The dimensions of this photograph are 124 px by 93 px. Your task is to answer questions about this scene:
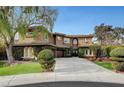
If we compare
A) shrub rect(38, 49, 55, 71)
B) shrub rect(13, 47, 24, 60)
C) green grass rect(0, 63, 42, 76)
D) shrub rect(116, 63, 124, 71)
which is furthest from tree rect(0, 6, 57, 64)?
shrub rect(116, 63, 124, 71)

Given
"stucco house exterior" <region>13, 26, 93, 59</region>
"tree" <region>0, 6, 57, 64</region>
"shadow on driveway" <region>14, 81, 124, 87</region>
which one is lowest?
"shadow on driveway" <region>14, 81, 124, 87</region>

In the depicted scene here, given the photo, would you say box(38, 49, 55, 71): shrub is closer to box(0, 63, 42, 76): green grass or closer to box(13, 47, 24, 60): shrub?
box(0, 63, 42, 76): green grass

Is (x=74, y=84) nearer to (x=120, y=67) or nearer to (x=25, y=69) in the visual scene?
(x=25, y=69)

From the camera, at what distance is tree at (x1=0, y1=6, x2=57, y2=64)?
17.8 metres

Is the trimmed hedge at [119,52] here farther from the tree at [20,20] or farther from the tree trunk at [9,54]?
the tree trunk at [9,54]

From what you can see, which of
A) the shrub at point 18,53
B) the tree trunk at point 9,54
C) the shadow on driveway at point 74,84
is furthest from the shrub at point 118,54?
the tree trunk at point 9,54

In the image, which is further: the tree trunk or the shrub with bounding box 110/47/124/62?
the tree trunk

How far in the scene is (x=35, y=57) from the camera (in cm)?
1584

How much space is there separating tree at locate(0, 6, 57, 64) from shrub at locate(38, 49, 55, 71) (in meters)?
3.43

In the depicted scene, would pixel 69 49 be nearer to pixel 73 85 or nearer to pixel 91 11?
pixel 91 11

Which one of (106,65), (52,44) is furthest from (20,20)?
(106,65)

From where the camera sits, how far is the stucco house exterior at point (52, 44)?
54.7 feet

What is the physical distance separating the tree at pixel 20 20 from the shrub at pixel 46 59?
3.43 m
